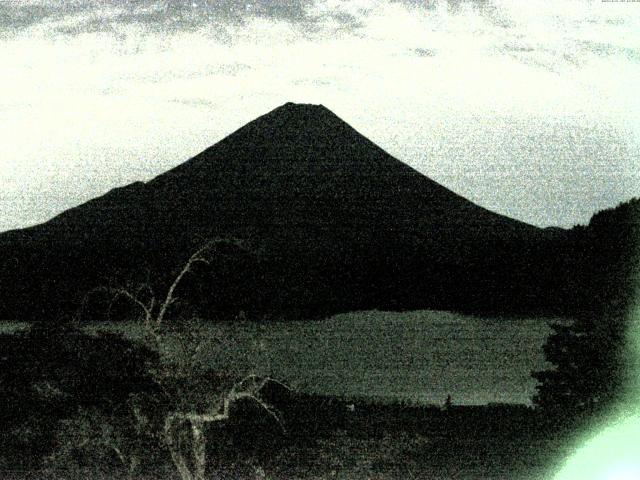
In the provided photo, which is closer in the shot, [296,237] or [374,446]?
[374,446]

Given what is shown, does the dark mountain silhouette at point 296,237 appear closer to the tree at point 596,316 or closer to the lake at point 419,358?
the lake at point 419,358

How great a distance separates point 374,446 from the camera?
9.08m

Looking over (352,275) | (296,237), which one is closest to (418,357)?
(352,275)

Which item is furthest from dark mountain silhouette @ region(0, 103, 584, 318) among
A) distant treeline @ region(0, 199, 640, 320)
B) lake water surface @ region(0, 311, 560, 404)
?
lake water surface @ region(0, 311, 560, 404)

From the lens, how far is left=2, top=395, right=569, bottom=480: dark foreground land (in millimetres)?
8594

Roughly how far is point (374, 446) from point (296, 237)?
18.9 meters

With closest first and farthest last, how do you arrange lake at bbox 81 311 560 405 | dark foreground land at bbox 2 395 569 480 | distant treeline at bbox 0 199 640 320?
1. dark foreground land at bbox 2 395 569 480
2. distant treeline at bbox 0 199 640 320
3. lake at bbox 81 311 560 405

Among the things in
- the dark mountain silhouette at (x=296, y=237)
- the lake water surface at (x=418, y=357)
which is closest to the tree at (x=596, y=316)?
the lake water surface at (x=418, y=357)

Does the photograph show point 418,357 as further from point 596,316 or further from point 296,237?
point 296,237

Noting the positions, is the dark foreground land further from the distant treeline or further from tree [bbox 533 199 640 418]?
the distant treeline

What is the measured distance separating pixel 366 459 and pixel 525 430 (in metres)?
3.99

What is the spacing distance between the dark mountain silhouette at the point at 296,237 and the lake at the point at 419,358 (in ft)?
1.82

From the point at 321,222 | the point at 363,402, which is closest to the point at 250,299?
the point at 363,402

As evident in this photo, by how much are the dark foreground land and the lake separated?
1686mm
